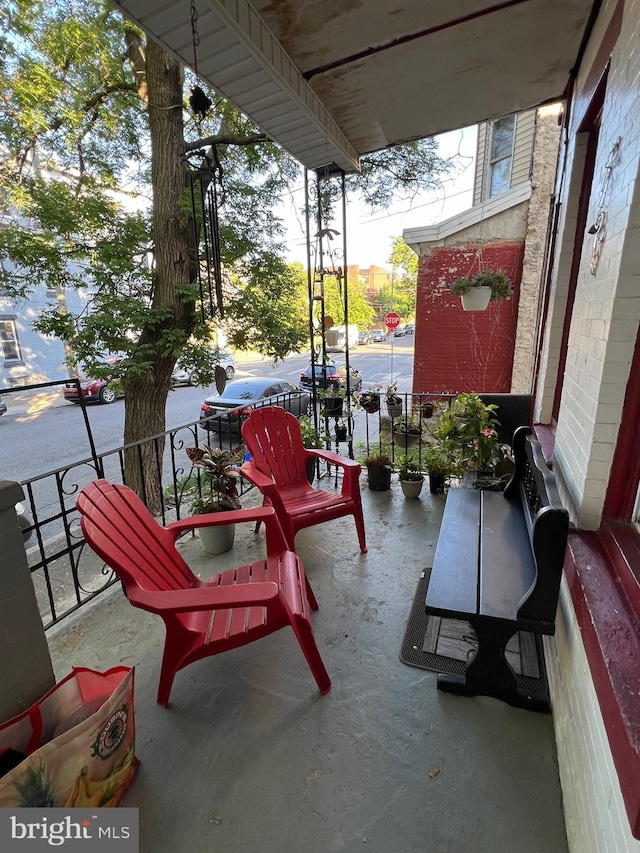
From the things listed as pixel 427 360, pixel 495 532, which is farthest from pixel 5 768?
pixel 427 360

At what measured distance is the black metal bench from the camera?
1.26 metres

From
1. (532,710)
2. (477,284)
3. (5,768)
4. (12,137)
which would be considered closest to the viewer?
(5,768)

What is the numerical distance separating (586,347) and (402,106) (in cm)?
201

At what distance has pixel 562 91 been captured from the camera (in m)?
2.58

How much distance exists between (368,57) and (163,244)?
352 centimetres

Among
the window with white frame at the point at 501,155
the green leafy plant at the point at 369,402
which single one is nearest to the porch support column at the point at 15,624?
the green leafy plant at the point at 369,402

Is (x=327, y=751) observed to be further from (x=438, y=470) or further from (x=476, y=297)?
(x=476, y=297)

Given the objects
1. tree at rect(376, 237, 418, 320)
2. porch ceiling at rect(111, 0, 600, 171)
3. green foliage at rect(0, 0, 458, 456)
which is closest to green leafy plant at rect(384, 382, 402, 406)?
green foliage at rect(0, 0, 458, 456)

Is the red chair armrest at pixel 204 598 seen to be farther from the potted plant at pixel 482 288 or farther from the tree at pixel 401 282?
the tree at pixel 401 282

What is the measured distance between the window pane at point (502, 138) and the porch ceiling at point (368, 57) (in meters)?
3.64

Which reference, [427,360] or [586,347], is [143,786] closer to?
A: [586,347]

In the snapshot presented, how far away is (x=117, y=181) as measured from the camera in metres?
5.39

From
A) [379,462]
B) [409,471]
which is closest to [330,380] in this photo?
[379,462]

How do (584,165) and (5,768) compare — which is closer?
(5,768)
